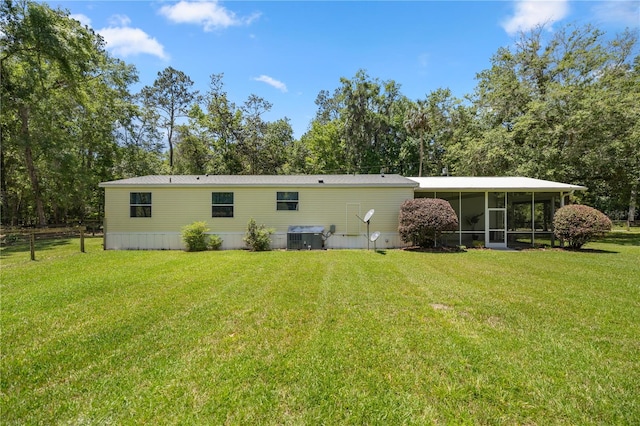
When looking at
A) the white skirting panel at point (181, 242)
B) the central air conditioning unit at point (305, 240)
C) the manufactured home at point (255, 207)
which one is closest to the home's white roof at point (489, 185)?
the manufactured home at point (255, 207)

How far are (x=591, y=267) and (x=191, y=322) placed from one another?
1024 cm

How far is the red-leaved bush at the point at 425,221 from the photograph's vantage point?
1133cm

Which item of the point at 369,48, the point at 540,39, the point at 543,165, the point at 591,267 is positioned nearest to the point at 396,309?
the point at 591,267

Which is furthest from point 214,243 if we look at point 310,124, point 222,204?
point 310,124

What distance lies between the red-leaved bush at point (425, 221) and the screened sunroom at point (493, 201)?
1200mm

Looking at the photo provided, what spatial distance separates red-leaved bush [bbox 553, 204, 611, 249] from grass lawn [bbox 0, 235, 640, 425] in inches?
216

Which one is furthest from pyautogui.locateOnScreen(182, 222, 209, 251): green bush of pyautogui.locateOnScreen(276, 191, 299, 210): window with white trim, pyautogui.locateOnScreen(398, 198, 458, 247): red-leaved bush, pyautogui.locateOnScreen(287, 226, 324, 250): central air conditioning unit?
pyautogui.locateOnScreen(398, 198, 458, 247): red-leaved bush

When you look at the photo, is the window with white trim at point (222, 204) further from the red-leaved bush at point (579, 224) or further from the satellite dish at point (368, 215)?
the red-leaved bush at point (579, 224)

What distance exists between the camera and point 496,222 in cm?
1448

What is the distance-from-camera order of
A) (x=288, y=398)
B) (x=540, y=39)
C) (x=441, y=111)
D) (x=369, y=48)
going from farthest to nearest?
(x=441, y=111) → (x=540, y=39) → (x=369, y=48) → (x=288, y=398)

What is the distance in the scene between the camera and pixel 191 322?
4.26 metres

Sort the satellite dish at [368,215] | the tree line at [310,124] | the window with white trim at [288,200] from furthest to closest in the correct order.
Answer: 1. the tree line at [310,124]
2. the window with white trim at [288,200]
3. the satellite dish at [368,215]

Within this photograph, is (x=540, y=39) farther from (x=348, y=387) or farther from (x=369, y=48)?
(x=348, y=387)

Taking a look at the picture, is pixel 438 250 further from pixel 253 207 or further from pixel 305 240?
pixel 253 207
